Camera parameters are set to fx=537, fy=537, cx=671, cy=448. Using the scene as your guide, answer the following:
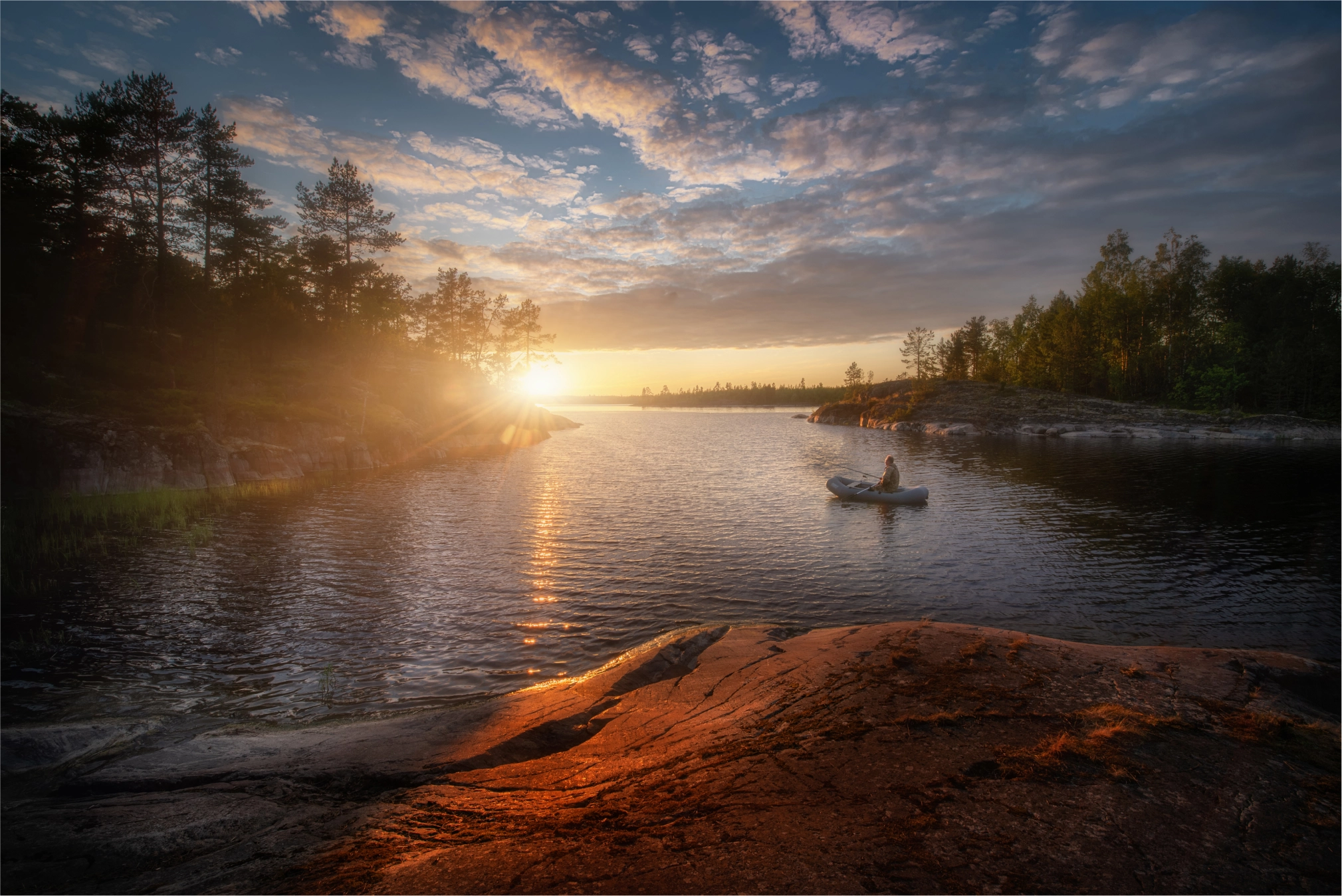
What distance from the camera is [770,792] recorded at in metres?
5.32

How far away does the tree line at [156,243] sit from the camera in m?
31.9

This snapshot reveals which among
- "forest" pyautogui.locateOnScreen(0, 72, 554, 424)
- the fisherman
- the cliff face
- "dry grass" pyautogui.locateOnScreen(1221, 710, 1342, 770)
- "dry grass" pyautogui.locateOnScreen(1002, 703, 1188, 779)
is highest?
"forest" pyautogui.locateOnScreen(0, 72, 554, 424)

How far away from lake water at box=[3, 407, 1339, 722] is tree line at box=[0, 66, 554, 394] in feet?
65.7

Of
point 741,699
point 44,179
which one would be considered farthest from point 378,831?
point 44,179

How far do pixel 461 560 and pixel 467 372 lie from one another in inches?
2485

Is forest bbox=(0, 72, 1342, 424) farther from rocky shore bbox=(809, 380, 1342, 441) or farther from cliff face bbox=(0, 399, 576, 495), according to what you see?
rocky shore bbox=(809, 380, 1342, 441)

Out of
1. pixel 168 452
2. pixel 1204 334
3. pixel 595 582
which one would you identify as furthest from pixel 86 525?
pixel 1204 334

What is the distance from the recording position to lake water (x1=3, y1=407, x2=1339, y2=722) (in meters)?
10.7

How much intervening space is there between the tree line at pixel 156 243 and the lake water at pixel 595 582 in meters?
20.0

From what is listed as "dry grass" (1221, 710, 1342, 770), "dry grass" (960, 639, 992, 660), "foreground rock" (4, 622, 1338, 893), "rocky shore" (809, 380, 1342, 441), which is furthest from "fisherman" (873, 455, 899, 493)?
"rocky shore" (809, 380, 1342, 441)

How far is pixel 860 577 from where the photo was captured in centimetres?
1650

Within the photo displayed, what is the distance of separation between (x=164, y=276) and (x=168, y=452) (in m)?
17.2

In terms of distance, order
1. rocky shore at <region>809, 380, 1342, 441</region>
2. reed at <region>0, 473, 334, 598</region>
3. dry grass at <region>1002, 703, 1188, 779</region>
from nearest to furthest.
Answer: dry grass at <region>1002, 703, 1188, 779</region> < reed at <region>0, 473, 334, 598</region> < rocky shore at <region>809, 380, 1342, 441</region>

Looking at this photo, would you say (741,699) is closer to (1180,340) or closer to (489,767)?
(489,767)
